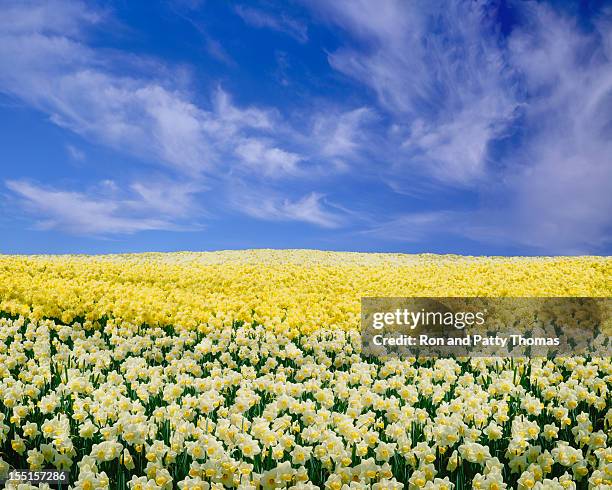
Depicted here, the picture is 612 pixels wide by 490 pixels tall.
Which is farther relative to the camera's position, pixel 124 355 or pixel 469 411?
pixel 124 355

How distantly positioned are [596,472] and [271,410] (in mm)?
2659

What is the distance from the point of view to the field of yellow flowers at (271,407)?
167 inches

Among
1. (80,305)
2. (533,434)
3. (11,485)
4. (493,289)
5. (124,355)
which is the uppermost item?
(493,289)

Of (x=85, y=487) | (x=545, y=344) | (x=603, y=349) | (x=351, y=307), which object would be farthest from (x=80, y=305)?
(x=603, y=349)

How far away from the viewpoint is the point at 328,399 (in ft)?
18.2

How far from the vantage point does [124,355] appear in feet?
26.8

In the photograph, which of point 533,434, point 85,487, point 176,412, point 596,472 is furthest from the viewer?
point 176,412

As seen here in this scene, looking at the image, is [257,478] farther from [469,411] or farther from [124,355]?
[124,355]

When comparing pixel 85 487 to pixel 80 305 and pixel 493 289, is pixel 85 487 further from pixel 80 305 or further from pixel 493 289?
pixel 493 289

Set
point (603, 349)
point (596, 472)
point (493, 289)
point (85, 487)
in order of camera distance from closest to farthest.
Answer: point (85, 487) < point (596, 472) < point (603, 349) < point (493, 289)

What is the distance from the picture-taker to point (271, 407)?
5156mm

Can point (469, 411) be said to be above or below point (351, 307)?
below

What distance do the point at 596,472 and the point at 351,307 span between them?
7.79 meters

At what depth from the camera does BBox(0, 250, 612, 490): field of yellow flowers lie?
167 inches
